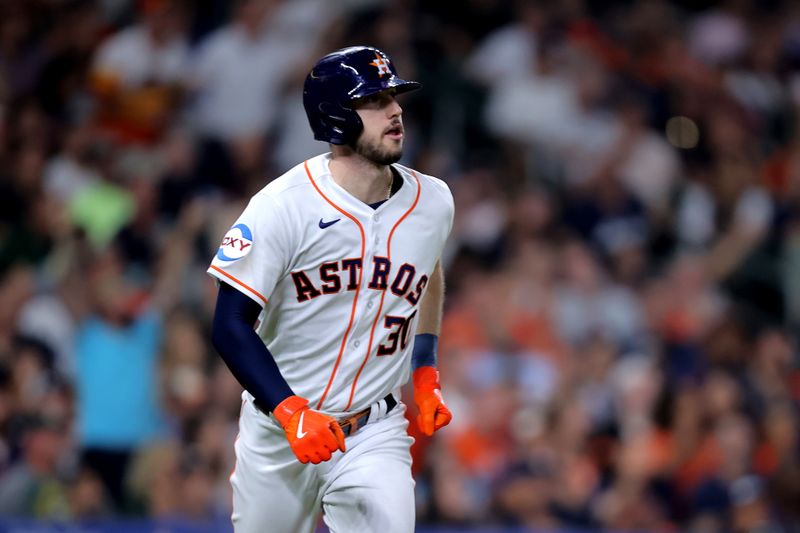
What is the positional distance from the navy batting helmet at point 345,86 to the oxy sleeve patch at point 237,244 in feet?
1.33

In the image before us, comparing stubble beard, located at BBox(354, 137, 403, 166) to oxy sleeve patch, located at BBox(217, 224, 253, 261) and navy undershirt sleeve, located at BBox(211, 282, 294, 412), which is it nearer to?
oxy sleeve patch, located at BBox(217, 224, 253, 261)

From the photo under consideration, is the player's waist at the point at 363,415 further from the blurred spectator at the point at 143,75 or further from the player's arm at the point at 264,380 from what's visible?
the blurred spectator at the point at 143,75

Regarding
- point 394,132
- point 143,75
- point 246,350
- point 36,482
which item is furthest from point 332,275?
point 143,75

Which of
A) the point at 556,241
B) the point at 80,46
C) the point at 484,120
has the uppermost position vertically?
the point at 80,46

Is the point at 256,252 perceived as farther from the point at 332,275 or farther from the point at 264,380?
the point at 264,380

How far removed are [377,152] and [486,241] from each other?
514 centimetres

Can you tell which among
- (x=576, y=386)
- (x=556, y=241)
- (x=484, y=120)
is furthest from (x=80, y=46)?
(x=576, y=386)

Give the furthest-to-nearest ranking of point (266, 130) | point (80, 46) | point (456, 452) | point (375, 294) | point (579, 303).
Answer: point (80, 46), point (266, 130), point (579, 303), point (456, 452), point (375, 294)

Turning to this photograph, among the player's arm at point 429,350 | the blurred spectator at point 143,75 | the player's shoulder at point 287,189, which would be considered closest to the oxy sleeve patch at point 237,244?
the player's shoulder at point 287,189

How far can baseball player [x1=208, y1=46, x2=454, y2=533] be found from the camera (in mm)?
4145

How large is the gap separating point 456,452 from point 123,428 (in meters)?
2.06

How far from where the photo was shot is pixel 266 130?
9.84m

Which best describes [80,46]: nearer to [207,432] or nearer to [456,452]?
[207,432]

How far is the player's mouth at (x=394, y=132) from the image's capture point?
4250 millimetres
